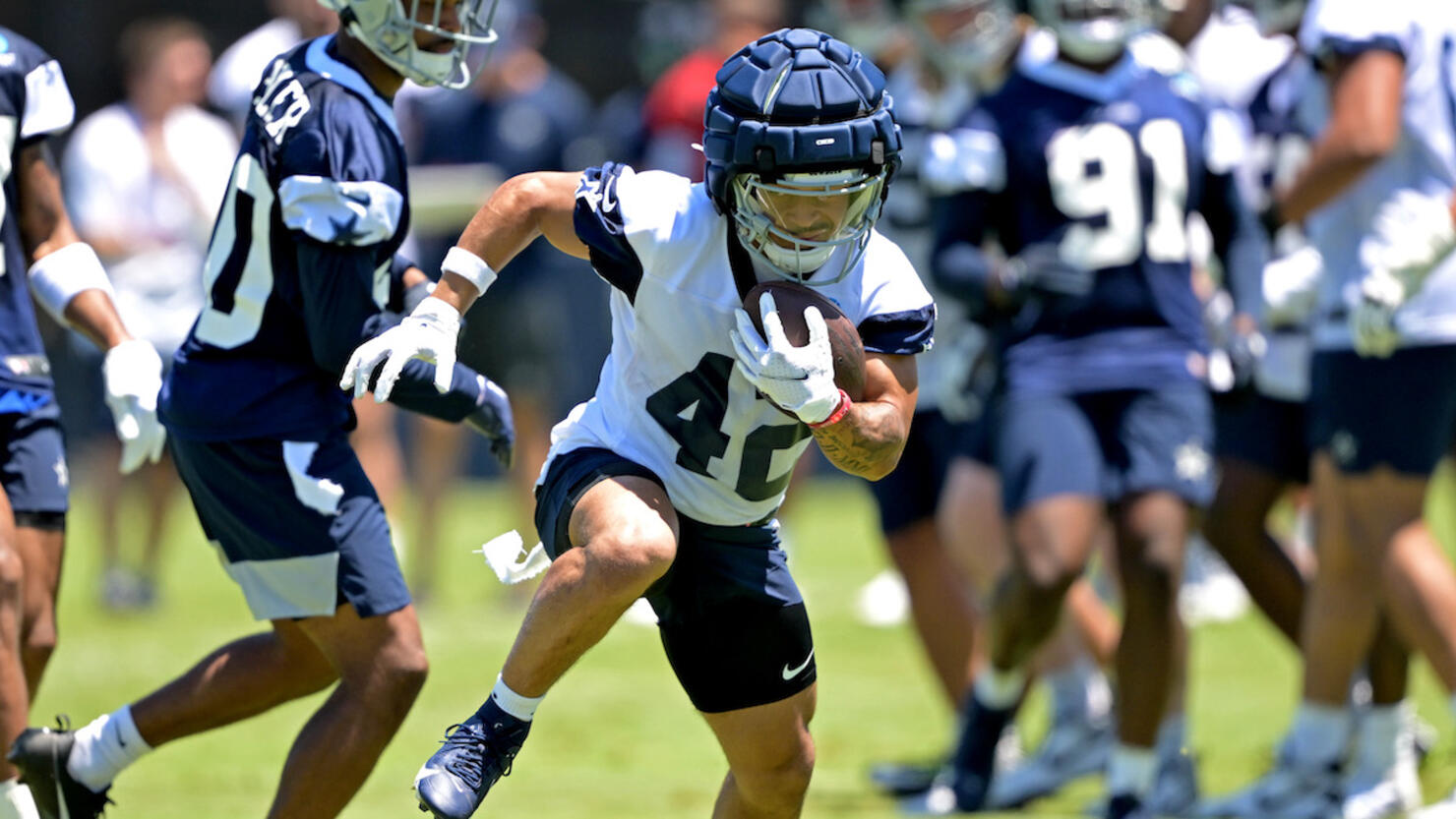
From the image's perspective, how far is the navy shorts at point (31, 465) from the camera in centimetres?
407

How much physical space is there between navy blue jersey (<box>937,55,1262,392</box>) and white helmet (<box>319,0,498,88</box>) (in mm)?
1731

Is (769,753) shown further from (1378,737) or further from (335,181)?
(1378,737)

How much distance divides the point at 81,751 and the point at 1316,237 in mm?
3500

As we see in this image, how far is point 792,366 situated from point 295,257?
4.06ft

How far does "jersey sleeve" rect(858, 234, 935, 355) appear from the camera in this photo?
366 centimetres

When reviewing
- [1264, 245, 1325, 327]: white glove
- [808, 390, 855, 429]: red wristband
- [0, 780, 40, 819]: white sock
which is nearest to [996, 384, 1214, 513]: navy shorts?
[1264, 245, 1325, 327]: white glove

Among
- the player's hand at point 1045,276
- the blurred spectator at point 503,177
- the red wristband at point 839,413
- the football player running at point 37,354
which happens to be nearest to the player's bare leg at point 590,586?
the red wristband at point 839,413

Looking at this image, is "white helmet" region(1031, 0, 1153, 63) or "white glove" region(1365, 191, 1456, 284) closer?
"white glove" region(1365, 191, 1456, 284)

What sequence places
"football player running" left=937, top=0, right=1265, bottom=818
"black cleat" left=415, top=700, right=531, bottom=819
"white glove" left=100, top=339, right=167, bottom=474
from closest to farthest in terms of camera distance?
"black cleat" left=415, top=700, right=531, bottom=819
"white glove" left=100, top=339, right=167, bottom=474
"football player running" left=937, top=0, right=1265, bottom=818

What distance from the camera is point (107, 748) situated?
13.4 ft

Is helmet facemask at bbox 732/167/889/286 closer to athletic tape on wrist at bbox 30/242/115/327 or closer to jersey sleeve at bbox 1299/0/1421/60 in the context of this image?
athletic tape on wrist at bbox 30/242/115/327

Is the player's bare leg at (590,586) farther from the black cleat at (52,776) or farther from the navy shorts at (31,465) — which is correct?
the navy shorts at (31,465)

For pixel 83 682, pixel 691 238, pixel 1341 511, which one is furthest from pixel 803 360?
pixel 83 682

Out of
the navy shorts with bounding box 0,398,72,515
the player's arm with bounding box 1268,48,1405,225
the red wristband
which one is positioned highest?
the red wristband
